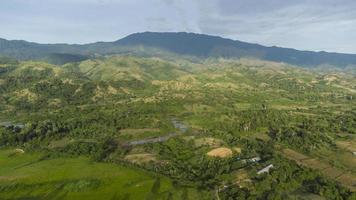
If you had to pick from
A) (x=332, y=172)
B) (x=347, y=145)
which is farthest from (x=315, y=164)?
(x=347, y=145)

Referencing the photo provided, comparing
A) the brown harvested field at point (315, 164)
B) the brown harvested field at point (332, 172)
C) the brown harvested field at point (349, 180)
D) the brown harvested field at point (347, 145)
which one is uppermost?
the brown harvested field at point (349, 180)

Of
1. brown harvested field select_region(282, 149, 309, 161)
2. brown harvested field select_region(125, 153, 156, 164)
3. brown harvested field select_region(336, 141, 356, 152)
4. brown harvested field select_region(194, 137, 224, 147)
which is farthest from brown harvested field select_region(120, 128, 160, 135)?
brown harvested field select_region(336, 141, 356, 152)

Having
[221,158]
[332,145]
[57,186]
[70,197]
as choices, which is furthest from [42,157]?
[332,145]

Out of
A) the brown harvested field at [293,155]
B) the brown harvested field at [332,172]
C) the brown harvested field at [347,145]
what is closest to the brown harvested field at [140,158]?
the brown harvested field at [293,155]

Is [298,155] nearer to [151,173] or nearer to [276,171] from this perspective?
[276,171]

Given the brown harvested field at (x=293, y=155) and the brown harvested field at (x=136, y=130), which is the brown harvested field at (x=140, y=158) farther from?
the brown harvested field at (x=293, y=155)

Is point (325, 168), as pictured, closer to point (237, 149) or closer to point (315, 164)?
point (315, 164)

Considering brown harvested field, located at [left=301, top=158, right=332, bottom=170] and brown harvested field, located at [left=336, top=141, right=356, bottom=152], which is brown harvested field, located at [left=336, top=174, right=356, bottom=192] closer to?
brown harvested field, located at [left=301, top=158, right=332, bottom=170]
